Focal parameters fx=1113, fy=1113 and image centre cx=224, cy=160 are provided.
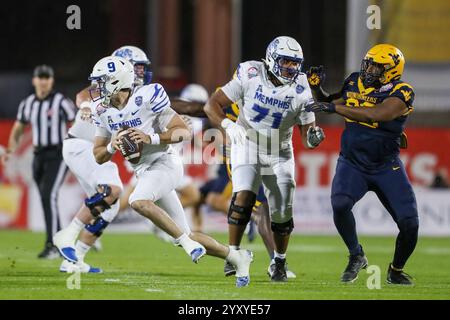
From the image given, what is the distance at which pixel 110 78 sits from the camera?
7.55m

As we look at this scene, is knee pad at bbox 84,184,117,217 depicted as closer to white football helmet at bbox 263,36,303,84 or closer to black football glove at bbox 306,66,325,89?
white football helmet at bbox 263,36,303,84

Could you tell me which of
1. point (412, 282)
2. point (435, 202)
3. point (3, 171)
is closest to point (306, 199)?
point (435, 202)

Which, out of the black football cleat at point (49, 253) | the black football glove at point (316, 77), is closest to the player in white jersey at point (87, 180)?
the black football cleat at point (49, 253)

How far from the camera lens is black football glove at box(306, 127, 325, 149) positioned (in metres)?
7.71

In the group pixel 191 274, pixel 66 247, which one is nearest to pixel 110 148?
pixel 66 247

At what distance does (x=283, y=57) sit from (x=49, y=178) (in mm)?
3721

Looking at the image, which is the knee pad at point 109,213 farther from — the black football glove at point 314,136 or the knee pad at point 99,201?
the black football glove at point 314,136

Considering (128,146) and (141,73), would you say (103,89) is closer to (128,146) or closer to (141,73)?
(128,146)

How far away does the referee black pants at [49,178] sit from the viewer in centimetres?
1061

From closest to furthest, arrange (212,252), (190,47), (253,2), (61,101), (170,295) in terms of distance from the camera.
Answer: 1. (170,295)
2. (212,252)
3. (61,101)
4. (253,2)
5. (190,47)

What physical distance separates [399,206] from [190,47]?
20.3 m

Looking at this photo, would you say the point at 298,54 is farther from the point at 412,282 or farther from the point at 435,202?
the point at 435,202

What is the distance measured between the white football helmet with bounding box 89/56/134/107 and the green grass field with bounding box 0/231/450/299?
4.34 ft

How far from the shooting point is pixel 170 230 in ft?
23.9
